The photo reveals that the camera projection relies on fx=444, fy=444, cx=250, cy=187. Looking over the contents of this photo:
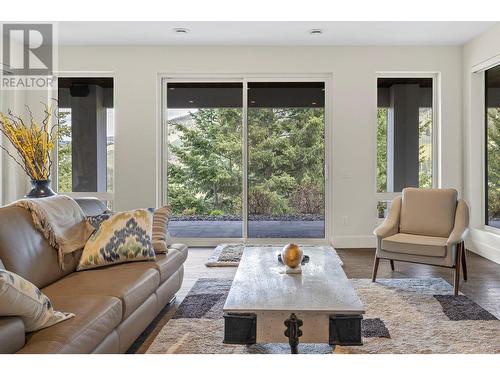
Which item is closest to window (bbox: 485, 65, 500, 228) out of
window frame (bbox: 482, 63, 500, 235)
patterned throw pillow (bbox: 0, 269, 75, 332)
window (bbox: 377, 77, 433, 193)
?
window frame (bbox: 482, 63, 500, 235)

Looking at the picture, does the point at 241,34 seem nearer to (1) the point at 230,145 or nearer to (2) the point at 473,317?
(1) the point at 230,145

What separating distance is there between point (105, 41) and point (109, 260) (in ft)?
12.4

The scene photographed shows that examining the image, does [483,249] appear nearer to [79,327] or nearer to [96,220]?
[96,220]

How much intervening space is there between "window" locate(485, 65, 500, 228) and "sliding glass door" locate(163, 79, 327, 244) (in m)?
2.00

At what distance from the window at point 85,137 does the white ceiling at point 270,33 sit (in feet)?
1.95

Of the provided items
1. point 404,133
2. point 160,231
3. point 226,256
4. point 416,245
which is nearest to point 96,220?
point 160,231

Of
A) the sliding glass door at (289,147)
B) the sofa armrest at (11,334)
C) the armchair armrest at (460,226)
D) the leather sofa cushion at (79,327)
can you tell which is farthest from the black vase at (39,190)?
the armchair armrest at (460,226)

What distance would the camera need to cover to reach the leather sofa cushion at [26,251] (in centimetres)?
219

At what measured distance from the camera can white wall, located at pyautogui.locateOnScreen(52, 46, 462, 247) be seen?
19.1 feet

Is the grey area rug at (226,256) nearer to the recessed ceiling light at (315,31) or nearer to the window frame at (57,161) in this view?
the window frame at (57,161)

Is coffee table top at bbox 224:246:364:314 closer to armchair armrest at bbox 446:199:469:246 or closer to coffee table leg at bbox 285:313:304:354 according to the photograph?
coffee table leg at bbox 285:313:304:354

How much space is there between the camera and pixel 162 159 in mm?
6008
